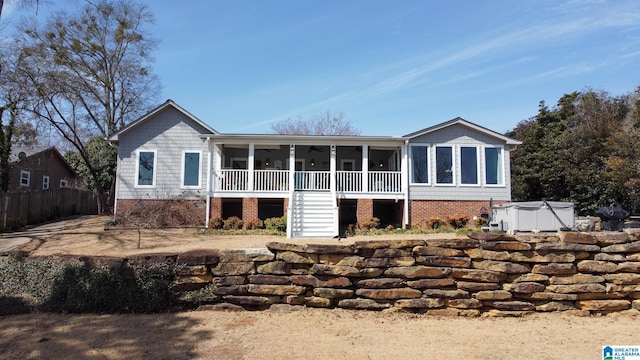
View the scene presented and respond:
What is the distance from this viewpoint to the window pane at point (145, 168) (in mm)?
17812

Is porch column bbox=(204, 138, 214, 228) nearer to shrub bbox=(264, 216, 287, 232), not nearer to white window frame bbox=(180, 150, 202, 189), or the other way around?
white window frame bbox=(180, 150, 202, 189)

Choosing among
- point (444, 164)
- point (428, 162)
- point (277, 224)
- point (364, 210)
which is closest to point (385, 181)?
point (364, 210)

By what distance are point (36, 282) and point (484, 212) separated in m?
15.9

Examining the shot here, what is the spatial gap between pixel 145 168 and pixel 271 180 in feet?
19.9

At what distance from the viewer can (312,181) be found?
17203 mm

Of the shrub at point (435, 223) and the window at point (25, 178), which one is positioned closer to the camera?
the shrub at point (435, 223)

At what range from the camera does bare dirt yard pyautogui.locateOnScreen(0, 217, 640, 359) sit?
4184 millimetres

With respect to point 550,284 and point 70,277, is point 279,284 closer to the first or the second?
point 70,277

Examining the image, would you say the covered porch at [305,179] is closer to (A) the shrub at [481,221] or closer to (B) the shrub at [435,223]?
(B) the shrub at [435,223]

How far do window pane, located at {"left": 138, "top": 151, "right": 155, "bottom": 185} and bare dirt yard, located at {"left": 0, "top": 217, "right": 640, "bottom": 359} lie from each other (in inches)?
520

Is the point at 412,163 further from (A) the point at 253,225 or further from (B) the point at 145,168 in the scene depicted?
(B) the point at 145,168

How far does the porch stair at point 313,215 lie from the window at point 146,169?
22.8 feet

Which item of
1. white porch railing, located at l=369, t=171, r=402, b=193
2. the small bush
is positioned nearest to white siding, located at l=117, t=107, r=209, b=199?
the small bush

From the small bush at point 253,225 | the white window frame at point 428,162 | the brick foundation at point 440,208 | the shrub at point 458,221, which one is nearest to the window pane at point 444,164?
the white window frame at point 428,162
